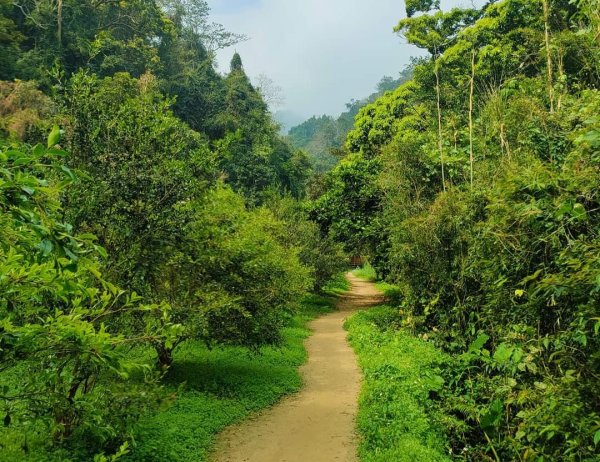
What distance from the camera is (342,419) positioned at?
29.9ft

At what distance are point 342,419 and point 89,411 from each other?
6672 mm

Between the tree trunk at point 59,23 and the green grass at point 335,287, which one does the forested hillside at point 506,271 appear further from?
the tree trunk at point 59,23

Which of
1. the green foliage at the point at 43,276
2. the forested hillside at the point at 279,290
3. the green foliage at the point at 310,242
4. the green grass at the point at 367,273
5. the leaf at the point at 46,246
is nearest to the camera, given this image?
the leaf at the point at 46,246

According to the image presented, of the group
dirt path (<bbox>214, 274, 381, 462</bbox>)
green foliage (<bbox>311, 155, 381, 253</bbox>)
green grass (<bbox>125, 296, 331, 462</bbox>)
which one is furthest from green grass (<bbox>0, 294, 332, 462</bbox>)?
green foliage (<bbox>311, 155, 381, 253</bbox>)

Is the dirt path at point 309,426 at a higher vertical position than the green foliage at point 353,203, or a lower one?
lower

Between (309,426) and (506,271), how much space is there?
16.3 ft

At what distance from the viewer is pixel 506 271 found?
20.0 feet

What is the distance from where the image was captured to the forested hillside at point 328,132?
86.4 metres

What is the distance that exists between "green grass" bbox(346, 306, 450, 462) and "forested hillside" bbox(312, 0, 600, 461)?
0.05 metres

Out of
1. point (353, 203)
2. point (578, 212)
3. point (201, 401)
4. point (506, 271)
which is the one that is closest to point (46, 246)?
point (578, 212)

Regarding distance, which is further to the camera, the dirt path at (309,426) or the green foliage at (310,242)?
the green foliage at (310,242)

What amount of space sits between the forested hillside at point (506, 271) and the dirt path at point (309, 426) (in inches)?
21.9

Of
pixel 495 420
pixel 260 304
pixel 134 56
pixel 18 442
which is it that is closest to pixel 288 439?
pixel 260 304

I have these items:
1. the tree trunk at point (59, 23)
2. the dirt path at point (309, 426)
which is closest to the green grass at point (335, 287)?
the dirt path at point (309, 426)
